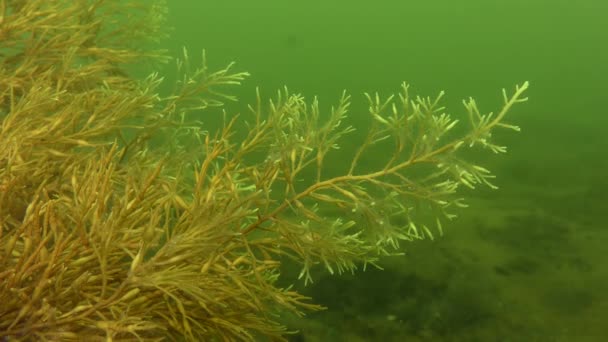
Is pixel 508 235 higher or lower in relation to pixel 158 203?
lower

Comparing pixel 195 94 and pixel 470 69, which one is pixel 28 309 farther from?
pixel 470 69

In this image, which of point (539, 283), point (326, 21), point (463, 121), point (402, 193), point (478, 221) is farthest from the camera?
point (326, 21)

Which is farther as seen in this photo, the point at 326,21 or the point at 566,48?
the point at 326,21

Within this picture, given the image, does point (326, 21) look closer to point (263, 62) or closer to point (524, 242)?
point (263, 62)

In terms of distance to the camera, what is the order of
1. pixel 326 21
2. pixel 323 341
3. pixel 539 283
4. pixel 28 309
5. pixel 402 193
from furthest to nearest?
pixel 326 21 → pixel 539 283 → pixel 323 341 → pixel 402 193 → pixel 28 309

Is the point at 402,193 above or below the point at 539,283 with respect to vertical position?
above

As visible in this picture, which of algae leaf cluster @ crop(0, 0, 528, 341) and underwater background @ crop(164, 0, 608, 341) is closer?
algae leaf cluster @ crop(0, 0, 528, 341)

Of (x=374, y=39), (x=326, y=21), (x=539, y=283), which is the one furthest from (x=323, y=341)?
(x=326, y=21)

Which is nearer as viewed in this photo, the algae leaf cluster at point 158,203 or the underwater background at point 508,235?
the algae leaf cluster at point 158,203

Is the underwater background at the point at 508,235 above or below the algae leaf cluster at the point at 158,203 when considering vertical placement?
below

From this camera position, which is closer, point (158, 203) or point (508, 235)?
point (158, 203)

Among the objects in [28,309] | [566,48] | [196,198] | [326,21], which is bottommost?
[326,21]
